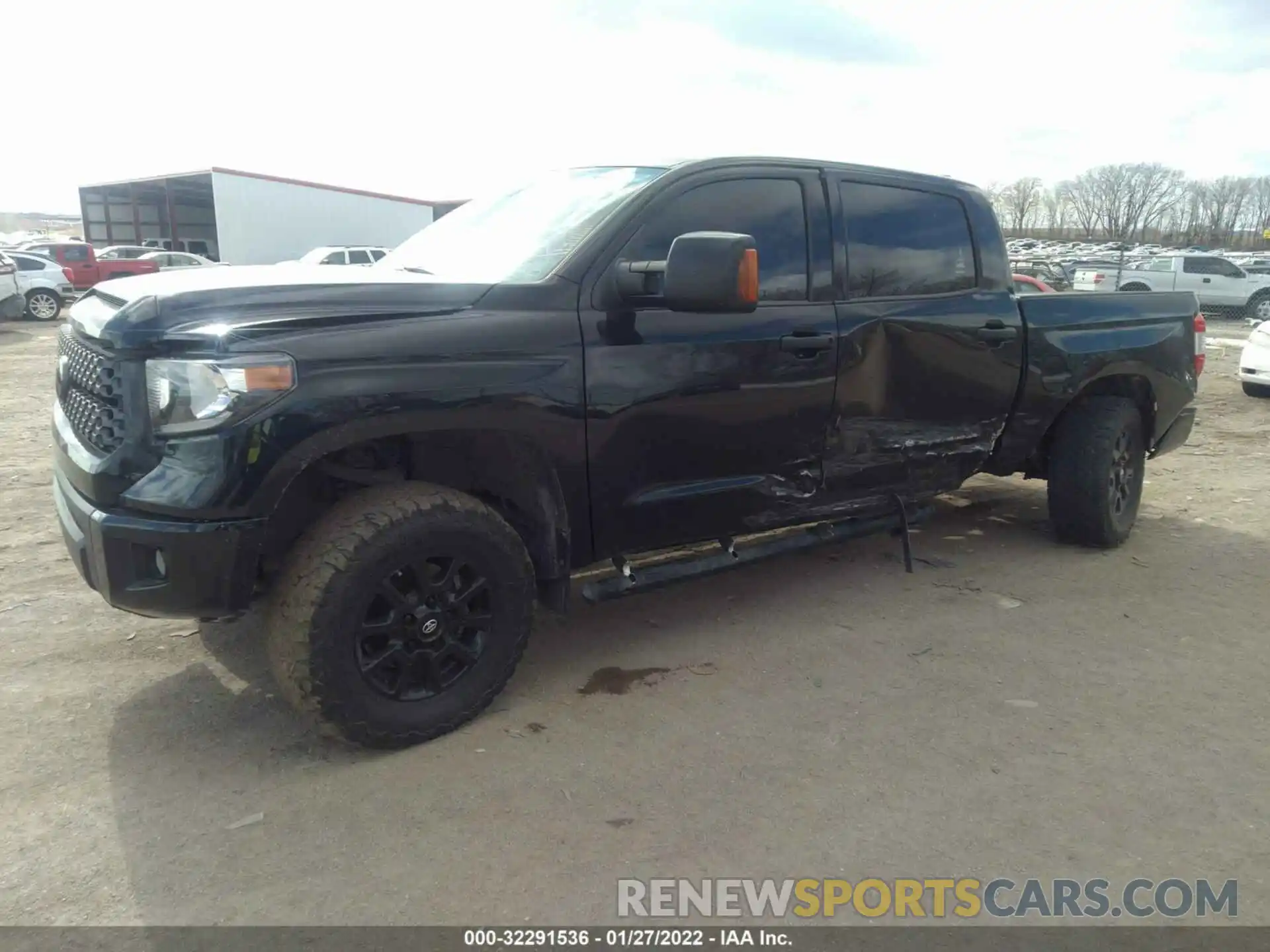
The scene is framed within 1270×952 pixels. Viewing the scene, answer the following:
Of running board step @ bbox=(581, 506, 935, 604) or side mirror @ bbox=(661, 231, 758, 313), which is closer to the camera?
side mirror @ bbox=(661, 231, 758, 313)

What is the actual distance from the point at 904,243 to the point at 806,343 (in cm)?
91

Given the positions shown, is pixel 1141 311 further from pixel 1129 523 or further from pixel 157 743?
pixel 157 743

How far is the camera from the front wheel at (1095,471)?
5.23 metres

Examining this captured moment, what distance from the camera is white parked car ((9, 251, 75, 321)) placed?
2020 cm

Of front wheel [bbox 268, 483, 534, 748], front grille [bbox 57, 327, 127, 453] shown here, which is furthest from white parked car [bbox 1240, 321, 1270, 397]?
front grille [bbox 57, 327, 127, 453]

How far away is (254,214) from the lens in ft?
127

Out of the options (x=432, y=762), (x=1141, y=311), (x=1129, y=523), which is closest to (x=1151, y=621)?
(x=1129, y=523)

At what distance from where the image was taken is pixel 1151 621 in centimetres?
448

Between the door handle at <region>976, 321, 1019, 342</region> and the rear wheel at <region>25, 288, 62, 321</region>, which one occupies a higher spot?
the door handle at <region>976, 321, 1019, 342</region>

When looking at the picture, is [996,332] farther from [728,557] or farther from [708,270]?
[708,270]

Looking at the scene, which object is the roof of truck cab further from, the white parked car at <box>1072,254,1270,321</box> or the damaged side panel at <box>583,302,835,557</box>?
the white parked car at <box>1072,254,1270,321</box>

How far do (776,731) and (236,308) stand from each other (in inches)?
86.5

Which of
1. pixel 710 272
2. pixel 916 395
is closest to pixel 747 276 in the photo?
pixel 710 272

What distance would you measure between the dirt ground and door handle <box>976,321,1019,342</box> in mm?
1223
